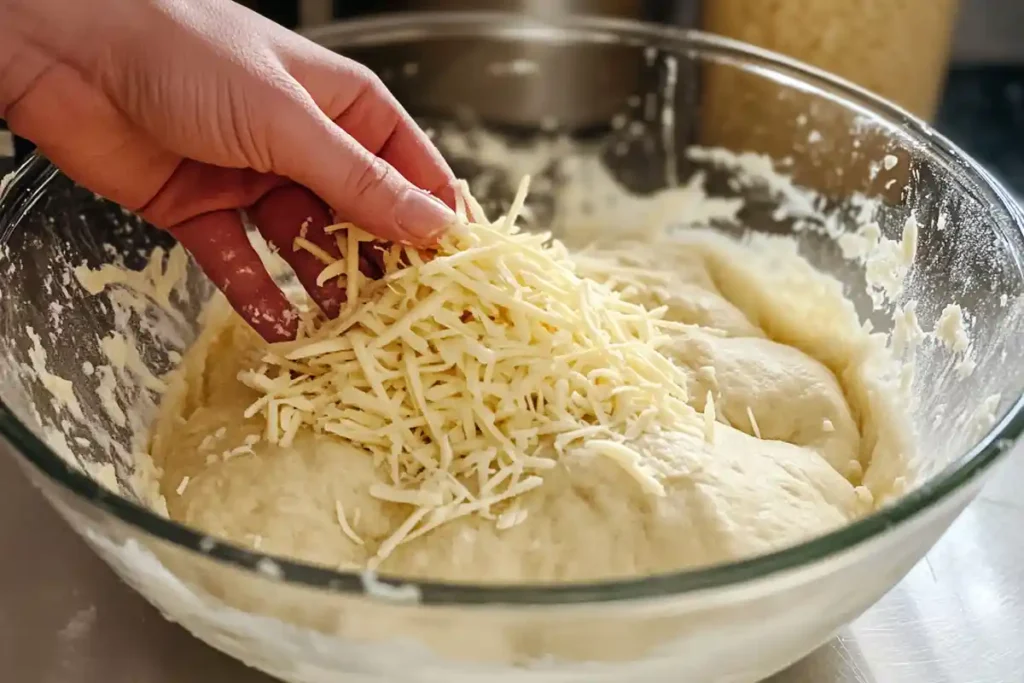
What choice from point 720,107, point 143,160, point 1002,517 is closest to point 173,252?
point 143,160

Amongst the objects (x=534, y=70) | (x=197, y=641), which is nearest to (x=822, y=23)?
(x=534, y=70)

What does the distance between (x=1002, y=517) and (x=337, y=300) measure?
657 millimetres

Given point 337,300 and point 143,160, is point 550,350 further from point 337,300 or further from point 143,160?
point 143,160

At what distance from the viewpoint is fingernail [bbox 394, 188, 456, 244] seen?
82 centimetres

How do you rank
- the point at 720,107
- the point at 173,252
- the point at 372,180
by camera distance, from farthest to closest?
the point at 720,107, the point at 173,252, the point at 372,180

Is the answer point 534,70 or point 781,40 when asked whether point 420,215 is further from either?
point 781,40

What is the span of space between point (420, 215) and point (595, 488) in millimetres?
259

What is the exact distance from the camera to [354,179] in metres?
0.82

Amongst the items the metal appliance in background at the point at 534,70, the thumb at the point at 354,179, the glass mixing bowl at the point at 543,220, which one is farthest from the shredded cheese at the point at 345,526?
the metal appliance in background at the point at 534,70

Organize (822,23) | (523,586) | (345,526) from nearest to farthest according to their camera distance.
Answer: (523,586) < (345,526) < (822,23)

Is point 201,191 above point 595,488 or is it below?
above

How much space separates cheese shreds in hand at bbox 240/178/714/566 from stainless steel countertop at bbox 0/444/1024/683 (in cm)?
19

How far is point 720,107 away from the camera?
1.28 metres

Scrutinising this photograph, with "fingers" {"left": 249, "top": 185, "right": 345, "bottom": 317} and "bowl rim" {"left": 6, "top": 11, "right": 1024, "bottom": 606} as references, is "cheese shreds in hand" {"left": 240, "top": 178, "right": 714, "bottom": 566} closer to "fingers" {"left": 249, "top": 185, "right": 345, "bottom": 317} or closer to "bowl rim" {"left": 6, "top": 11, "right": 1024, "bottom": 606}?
"fingers" {"left": 249, "top": 185, "right": 345, "bottom": 317}
